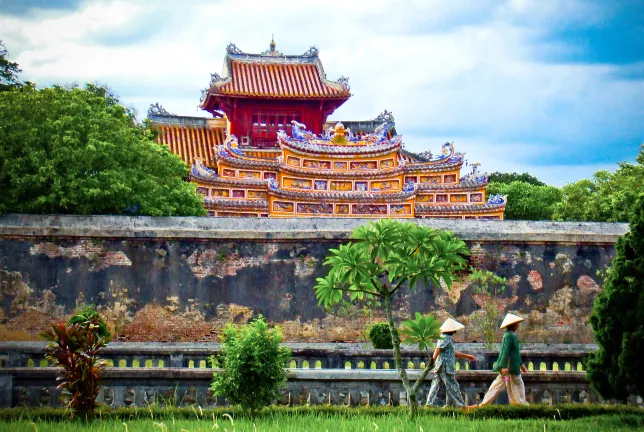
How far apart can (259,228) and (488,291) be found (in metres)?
5.37

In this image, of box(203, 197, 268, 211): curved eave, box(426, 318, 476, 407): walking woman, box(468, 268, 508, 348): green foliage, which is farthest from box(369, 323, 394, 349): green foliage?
box(203, 197, 268, 211): curved eave

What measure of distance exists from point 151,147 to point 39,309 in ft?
18.7

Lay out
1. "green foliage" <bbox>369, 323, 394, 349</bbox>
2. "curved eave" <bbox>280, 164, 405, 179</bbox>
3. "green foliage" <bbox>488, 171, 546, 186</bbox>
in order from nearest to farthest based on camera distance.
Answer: "green foliage" <bbox>369, 323, 394, 349</bbox> < "curved eave" <bbox>280, 164, 405, 179</bbox> < "green foliage" <bbox>488, 171, 546, 186</bbox>

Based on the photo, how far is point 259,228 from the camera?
19422 mm

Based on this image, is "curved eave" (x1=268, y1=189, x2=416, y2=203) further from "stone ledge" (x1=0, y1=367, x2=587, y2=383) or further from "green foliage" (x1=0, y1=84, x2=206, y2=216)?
"stone ledge" (x1=0, y1=367, x2=587, y2=383)

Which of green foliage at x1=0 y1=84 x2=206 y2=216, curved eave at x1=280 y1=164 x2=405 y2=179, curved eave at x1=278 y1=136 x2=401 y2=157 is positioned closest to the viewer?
green foliage at x1=0 y1=84 x2=206 y2=216

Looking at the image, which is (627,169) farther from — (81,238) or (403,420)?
(403,420)

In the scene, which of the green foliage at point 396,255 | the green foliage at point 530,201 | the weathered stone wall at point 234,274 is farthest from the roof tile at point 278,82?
the green foliage at point 396,255

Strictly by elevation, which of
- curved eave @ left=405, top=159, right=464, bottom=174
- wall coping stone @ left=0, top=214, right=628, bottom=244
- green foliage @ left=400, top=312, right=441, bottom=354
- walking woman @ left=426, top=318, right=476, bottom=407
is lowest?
walking woman @ left=426, top=318, right=476, bottom=407

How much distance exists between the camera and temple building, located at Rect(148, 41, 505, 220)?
27.9 meters

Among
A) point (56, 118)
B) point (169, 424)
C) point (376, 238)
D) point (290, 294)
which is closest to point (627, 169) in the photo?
point (290, 294)

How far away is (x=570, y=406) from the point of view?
1107 cm

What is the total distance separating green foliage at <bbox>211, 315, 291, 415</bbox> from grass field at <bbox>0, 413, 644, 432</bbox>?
28 cm

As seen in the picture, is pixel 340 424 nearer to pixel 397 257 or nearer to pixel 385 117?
pixel 397 257
